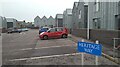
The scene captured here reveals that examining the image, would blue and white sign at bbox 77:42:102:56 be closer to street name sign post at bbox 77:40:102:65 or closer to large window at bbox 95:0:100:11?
street name sign post at bbox 77:40:102:65

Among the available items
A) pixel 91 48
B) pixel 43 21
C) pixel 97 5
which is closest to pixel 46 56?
pixel 91 48

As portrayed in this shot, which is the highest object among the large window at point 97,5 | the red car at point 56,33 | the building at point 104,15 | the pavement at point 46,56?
the large window at point 97,5

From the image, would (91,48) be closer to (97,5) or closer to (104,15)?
(104,15)

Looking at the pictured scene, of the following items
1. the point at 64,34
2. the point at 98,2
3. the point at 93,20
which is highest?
the point at 98,2

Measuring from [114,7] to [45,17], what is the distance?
94967 mm

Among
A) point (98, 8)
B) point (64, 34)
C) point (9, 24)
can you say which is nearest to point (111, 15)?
point (98, 8)

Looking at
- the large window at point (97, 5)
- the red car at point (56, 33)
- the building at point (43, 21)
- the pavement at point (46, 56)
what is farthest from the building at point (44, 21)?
the pavement at point (46, 56)

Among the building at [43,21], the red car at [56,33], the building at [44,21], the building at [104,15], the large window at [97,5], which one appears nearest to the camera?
the building at [104,15]

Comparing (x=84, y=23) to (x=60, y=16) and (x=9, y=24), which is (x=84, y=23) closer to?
(x=60, y=16)

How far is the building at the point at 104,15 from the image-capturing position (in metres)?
21.0

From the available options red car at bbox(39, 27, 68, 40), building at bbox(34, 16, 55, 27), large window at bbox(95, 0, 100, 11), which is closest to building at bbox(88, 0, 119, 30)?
large window at bbox(95, 0, 100, 11)

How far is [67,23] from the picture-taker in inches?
2327

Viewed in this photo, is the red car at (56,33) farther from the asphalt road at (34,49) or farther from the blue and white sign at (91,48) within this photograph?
the blue and white sign at (91,48)

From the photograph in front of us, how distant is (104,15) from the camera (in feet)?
76.4
